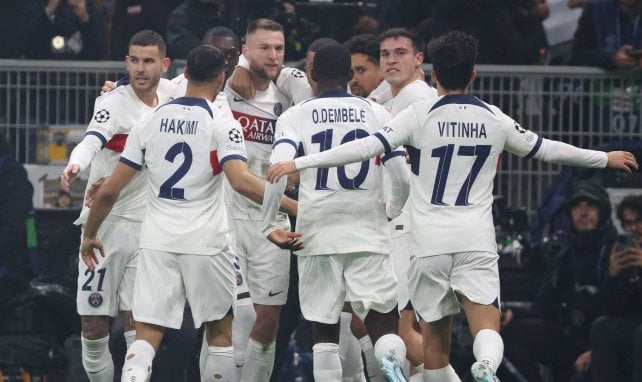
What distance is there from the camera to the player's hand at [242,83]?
1344 cm

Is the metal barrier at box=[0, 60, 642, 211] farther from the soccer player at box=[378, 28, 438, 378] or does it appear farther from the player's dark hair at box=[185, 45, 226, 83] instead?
the player's dark hair at box=[185, 45, 226, 83]

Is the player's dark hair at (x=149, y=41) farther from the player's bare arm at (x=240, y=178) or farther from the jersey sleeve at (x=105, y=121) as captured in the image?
the player's bare arm at (x=240, y=178)

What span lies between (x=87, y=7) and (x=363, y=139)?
20.0ft

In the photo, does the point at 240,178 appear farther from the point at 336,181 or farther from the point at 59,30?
the point at 59,30

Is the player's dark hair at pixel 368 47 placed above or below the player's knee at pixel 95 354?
above

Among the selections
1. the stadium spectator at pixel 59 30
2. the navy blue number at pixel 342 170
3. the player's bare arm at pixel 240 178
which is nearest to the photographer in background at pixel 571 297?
the navy blue number at pixel 342 170

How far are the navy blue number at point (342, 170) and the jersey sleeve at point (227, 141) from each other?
1.61ft

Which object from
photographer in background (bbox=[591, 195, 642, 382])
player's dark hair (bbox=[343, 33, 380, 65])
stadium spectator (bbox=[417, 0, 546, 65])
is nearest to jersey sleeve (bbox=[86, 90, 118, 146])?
player's dark hair (bbox=[343, 33, 380, 65])

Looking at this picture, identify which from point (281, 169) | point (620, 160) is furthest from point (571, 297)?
point (281, 169)

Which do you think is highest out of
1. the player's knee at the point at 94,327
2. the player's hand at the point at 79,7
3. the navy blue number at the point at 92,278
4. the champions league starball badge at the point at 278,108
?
the player's hand at the point at 79,7

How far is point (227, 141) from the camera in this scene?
1177 centimetres

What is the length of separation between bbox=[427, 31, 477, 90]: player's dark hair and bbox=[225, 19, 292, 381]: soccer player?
7.41 ft

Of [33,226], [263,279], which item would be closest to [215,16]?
[33,226]

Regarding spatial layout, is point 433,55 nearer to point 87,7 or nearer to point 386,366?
point 386,366
